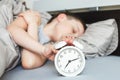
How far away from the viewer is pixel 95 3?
5.08 ft

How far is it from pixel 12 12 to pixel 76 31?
1.39 feet

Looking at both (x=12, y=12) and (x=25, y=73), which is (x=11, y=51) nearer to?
(x=25, y=73)

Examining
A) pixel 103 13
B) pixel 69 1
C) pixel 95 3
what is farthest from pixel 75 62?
pixel 69 1

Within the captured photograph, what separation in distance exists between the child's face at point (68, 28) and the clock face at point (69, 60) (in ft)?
0.76

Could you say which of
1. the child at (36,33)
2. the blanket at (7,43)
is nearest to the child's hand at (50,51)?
the child at (36,33)

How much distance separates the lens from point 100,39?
1.22 metres

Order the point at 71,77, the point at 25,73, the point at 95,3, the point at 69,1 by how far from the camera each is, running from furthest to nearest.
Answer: the point at 69,1 → the point at 95,3 → the point at 25,73 → the point at 71,77

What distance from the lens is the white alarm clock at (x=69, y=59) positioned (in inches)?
35.5

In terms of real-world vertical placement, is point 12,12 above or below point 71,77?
above

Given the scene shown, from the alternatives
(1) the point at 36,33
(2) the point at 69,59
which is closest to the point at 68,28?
(1) the point at 36,33

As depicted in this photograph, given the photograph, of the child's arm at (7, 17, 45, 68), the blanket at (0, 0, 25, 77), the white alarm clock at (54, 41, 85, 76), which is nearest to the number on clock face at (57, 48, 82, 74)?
the white alarm clock at (54, 41, 85, 76)

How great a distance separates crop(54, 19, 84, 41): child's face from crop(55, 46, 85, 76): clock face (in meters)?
0.23

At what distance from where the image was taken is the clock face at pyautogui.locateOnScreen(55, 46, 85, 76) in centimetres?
90

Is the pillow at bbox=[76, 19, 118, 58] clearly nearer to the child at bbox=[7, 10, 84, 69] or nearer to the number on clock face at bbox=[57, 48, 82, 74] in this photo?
the child at bbox=[7, 10, 84, 69]
